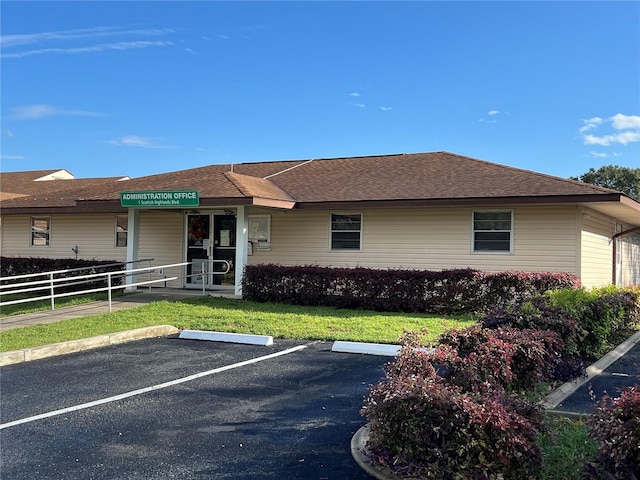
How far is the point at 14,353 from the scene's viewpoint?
8.25 meters

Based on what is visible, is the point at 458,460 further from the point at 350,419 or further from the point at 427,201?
the point at 427,201

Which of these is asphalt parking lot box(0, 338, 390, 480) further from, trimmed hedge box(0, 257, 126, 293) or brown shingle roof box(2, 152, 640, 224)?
trimmed hedge box(0, 257, 126, 293)

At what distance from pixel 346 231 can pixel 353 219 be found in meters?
0.41

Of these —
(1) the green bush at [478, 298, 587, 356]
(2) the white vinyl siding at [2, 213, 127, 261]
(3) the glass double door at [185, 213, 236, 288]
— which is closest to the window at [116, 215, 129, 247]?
(2) the white vinyl siding at [2, 213, 127, 261]

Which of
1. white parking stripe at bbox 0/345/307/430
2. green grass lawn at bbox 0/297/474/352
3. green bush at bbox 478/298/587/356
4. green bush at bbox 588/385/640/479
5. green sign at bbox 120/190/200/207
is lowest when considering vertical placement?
white parking stripe at bbox 0/345/307/430

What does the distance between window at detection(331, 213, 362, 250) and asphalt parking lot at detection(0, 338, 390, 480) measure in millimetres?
7618

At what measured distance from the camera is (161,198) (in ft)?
50.1

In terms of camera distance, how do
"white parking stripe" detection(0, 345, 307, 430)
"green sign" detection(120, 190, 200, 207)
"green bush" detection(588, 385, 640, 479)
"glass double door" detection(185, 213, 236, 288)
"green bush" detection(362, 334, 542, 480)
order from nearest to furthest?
"green bush" detection(588, 385, 640, 479) → "green bush" detection(362, 334, 542, 480) → "white parking stripe" detection(0, 345, 307, 430) → "green sign" detection(120, 190, 200, 207) → "glass double door" detection(185, 213, 236, 288)

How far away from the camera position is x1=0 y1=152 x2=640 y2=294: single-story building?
14086 millimetres

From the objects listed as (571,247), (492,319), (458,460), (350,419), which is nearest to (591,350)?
(492,319)

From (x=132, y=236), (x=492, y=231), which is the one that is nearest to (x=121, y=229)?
(x=132, y=236)

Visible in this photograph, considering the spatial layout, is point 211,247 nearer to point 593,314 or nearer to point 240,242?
point 240,242

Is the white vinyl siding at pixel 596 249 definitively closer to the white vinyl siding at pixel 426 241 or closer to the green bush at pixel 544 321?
the white vinyl siding at pixel 426 241

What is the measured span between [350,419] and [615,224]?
1650 cm
